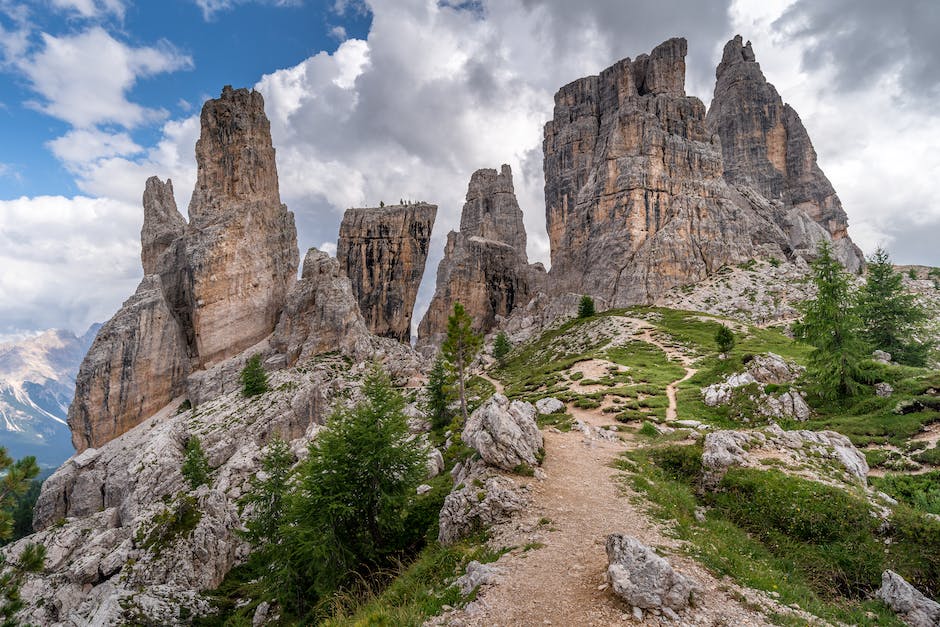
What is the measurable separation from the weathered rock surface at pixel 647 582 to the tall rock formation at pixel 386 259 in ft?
327

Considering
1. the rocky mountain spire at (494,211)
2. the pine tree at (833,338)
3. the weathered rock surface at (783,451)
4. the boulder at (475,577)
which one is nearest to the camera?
the boulder at (475,577)

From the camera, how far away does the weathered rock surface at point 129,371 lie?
64062mm

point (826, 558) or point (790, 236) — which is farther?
point (790, 236)

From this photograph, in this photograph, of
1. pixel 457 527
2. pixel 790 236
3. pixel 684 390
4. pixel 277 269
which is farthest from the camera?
pixel 790 236

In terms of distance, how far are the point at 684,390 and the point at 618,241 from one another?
192 feet

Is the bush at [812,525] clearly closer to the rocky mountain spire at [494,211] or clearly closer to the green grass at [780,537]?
the green grass at [780,537]

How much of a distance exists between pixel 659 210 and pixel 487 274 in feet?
156

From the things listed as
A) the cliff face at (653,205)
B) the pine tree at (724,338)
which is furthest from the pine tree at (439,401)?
the cliff face at (653,205)

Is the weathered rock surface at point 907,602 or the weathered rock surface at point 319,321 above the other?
the weathered rock surface at point 319,321

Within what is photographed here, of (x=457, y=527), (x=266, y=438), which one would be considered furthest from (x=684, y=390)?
(x=266, y=438)

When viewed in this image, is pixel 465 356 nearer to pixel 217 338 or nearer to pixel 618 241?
pixel 217 338

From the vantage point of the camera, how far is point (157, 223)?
8500 centimetres

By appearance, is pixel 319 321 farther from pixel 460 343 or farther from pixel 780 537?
pixel 780 537

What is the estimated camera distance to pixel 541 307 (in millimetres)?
102375
